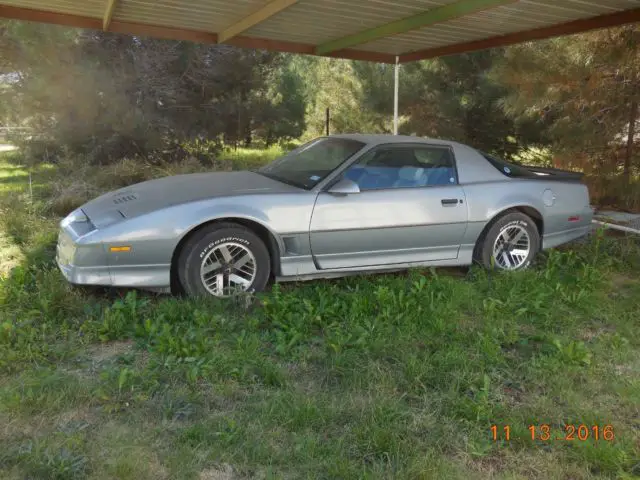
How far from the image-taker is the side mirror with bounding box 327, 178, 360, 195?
14.6ft

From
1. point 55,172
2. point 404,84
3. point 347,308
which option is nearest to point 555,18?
point 347,308

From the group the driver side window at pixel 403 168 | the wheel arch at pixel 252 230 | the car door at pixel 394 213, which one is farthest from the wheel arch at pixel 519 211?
the wheel arch at pixel 252 230

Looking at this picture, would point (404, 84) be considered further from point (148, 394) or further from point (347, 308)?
point (148, 394)

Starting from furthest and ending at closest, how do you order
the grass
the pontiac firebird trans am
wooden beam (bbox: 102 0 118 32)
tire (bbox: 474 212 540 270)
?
wooden beam (bbox: 102 0 118 32)
tire (bbox: 474 212 540 270)
the pontiac firebird trans am
the grass

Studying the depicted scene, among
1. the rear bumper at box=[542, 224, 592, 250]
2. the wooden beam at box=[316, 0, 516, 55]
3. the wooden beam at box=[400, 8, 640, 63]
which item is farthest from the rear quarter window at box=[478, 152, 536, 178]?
the wooden beam at box=[400, 8, 640, 63]

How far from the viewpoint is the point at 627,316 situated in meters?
4.32

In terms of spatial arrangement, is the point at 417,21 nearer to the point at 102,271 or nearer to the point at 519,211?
the point at 519,211

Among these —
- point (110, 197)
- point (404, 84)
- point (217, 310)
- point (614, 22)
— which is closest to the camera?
point (217, 310)

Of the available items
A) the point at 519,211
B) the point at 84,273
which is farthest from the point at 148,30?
the point at 519,211

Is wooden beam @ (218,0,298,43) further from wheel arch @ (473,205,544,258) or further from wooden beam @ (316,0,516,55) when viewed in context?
wheel arch @ (473,205,544,258)

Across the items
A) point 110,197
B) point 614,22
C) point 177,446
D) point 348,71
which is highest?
point 348,71

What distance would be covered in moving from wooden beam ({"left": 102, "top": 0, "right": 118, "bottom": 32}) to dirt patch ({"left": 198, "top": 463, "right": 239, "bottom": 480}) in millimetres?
5310

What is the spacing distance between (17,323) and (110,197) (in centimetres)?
134

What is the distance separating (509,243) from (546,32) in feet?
10.6
